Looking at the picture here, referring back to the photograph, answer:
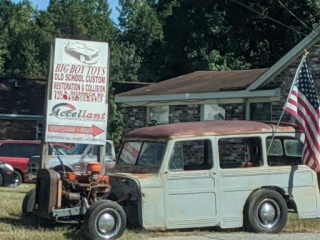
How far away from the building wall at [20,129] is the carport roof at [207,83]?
43.9 feet

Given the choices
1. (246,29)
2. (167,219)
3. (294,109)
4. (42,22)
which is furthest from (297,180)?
(42,22)

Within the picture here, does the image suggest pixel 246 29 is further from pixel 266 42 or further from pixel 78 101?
pixel 78 101

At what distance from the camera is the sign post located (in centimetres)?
1251

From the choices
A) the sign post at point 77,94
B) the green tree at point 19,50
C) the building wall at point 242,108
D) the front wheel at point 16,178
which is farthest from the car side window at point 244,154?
the green tree at point 19,50

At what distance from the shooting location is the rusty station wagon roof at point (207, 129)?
11.4 m

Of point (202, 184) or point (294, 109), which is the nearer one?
point (202, 184)

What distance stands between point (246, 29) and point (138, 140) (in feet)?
81.2

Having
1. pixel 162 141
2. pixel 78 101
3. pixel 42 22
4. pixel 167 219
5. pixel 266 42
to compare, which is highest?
pixel 42 22

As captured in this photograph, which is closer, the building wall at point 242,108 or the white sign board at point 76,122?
the white sign board at point 76,122

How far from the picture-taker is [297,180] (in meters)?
11.8

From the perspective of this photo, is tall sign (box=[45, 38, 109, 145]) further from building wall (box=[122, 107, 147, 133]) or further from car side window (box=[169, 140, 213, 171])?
building wall (box=[122, 107, 147, 133])

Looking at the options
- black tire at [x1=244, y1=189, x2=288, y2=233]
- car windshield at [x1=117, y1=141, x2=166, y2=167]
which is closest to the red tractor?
car windshield at [x1=117, y1=141, x2=166, y2=167]

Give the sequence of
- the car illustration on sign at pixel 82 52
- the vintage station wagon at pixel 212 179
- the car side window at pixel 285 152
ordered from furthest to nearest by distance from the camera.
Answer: the car illustration on sign at pixel 82 52 < the car side window at pixel 285 152 < the vintage station wagon at pixel 212 179

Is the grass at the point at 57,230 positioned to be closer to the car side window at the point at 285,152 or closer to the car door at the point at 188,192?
the car door at the point at 188,192
